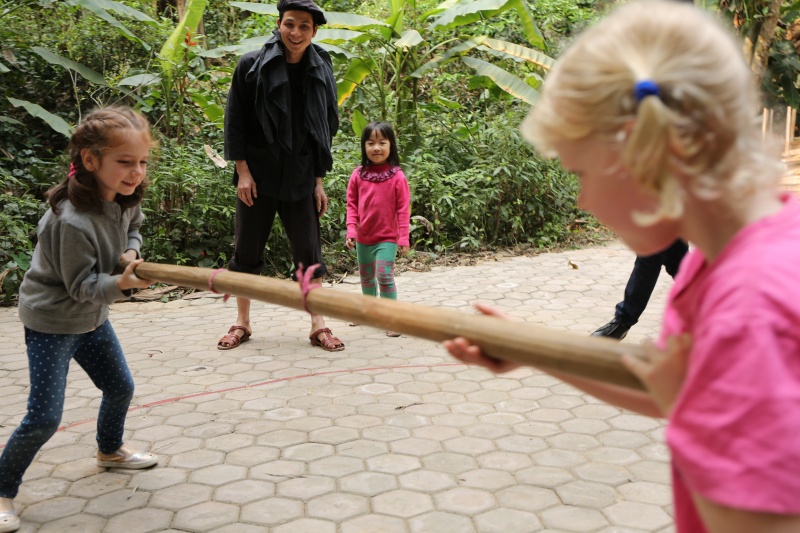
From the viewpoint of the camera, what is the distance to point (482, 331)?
56.6 inches

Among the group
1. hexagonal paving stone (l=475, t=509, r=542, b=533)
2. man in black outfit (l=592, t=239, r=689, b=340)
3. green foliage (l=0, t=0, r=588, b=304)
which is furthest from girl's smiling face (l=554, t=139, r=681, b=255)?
green foliage (l=0, t=0, r=588, b=304)

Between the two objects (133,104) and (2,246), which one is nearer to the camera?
(2,246)

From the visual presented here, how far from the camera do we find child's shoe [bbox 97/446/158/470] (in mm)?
3197

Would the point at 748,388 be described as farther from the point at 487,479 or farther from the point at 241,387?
the point at 241,387

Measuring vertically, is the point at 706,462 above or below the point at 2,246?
above

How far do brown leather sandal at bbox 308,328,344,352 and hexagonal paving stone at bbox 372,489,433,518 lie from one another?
1974mm

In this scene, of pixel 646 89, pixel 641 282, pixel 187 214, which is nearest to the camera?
pixel 646 89

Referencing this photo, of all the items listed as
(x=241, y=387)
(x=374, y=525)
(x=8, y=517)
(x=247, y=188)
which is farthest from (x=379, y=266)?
(x=8, y=517)

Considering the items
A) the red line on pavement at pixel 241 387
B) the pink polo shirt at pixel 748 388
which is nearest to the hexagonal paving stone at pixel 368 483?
the red line on pavement at pixel 241 387

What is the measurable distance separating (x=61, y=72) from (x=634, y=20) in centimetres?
959

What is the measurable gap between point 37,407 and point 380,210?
2.74 meters

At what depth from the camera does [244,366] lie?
4.57m

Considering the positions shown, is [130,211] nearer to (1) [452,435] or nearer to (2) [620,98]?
(1) [452,435]

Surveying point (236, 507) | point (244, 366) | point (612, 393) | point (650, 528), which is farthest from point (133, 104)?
point (612, 393)
